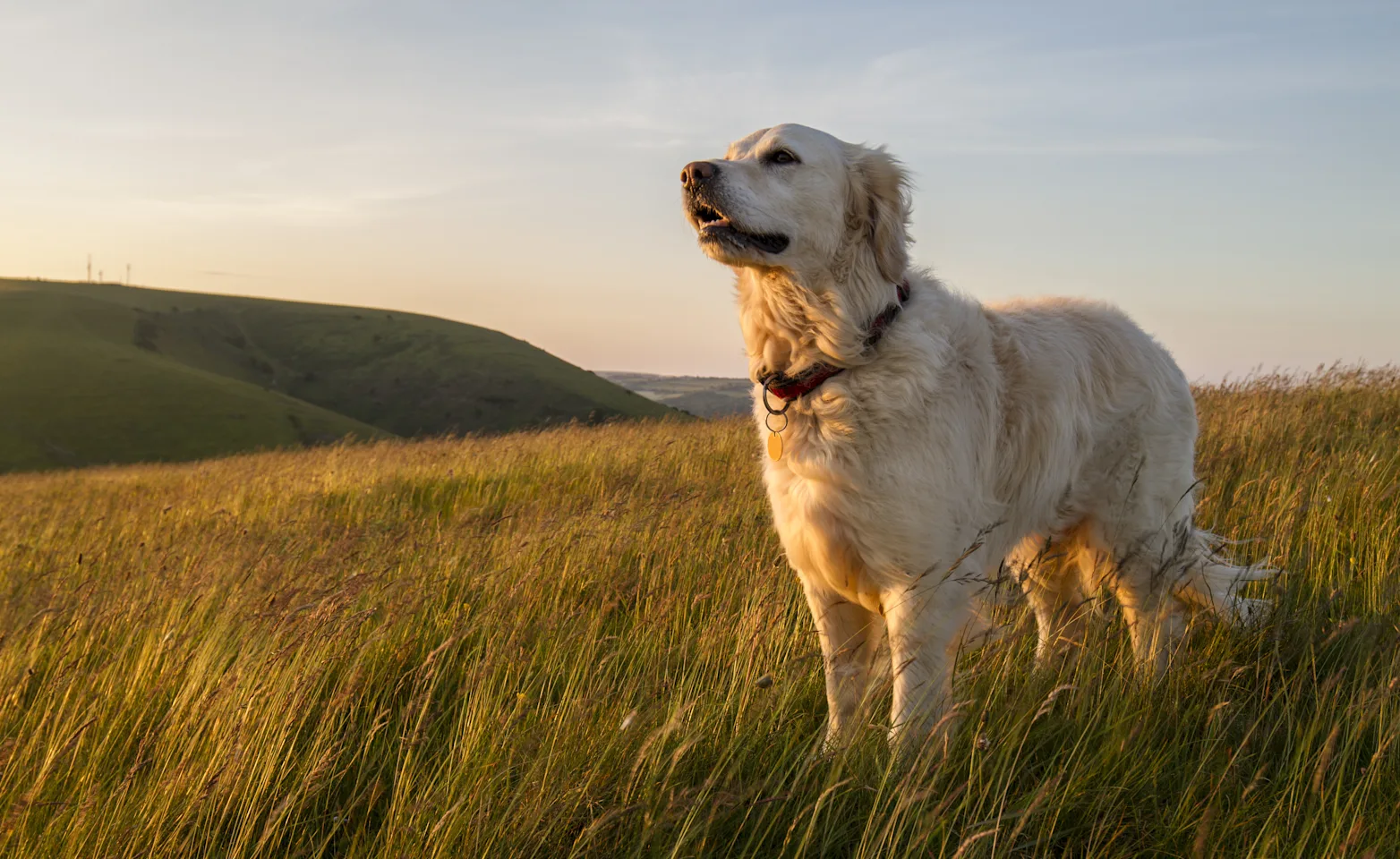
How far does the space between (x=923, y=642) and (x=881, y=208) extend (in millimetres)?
1524

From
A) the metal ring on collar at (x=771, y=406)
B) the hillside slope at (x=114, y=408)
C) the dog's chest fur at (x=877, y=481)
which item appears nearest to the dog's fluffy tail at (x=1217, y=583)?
the dog's chest fur at (x=877, y=481)

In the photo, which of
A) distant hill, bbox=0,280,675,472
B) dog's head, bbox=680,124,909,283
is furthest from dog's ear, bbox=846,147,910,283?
distant hill, bbox=0,280,675,472

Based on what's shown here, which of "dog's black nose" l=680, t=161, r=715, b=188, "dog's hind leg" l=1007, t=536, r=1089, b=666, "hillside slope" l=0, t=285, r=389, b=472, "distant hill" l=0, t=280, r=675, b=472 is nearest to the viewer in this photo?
"dog's black nose" l=680, t=161, r=715, b=188

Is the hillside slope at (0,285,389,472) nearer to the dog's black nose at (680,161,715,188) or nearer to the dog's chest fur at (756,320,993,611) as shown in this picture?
the dog's black nose at (680,161,715,188)

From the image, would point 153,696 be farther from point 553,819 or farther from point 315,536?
point 315,536

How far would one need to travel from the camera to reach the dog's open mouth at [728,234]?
2.96 meters

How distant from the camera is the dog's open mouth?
296 cm

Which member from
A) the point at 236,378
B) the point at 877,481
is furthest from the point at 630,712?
the point at 236,378

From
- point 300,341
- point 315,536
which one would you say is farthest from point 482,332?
point 315,536

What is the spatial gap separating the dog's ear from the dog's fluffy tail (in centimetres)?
173

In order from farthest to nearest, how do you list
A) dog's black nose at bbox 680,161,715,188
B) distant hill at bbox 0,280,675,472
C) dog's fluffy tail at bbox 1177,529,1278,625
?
distant hill at bbox 0,280,675,472 → dog's fluffy tail at bbox 1177,529,1278,625 → dog's black nose at bbox 680,161,715,188

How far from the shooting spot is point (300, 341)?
116 meters

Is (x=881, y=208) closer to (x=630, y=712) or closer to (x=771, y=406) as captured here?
(x=771, y=406)

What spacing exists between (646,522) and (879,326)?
2491 millimetres
